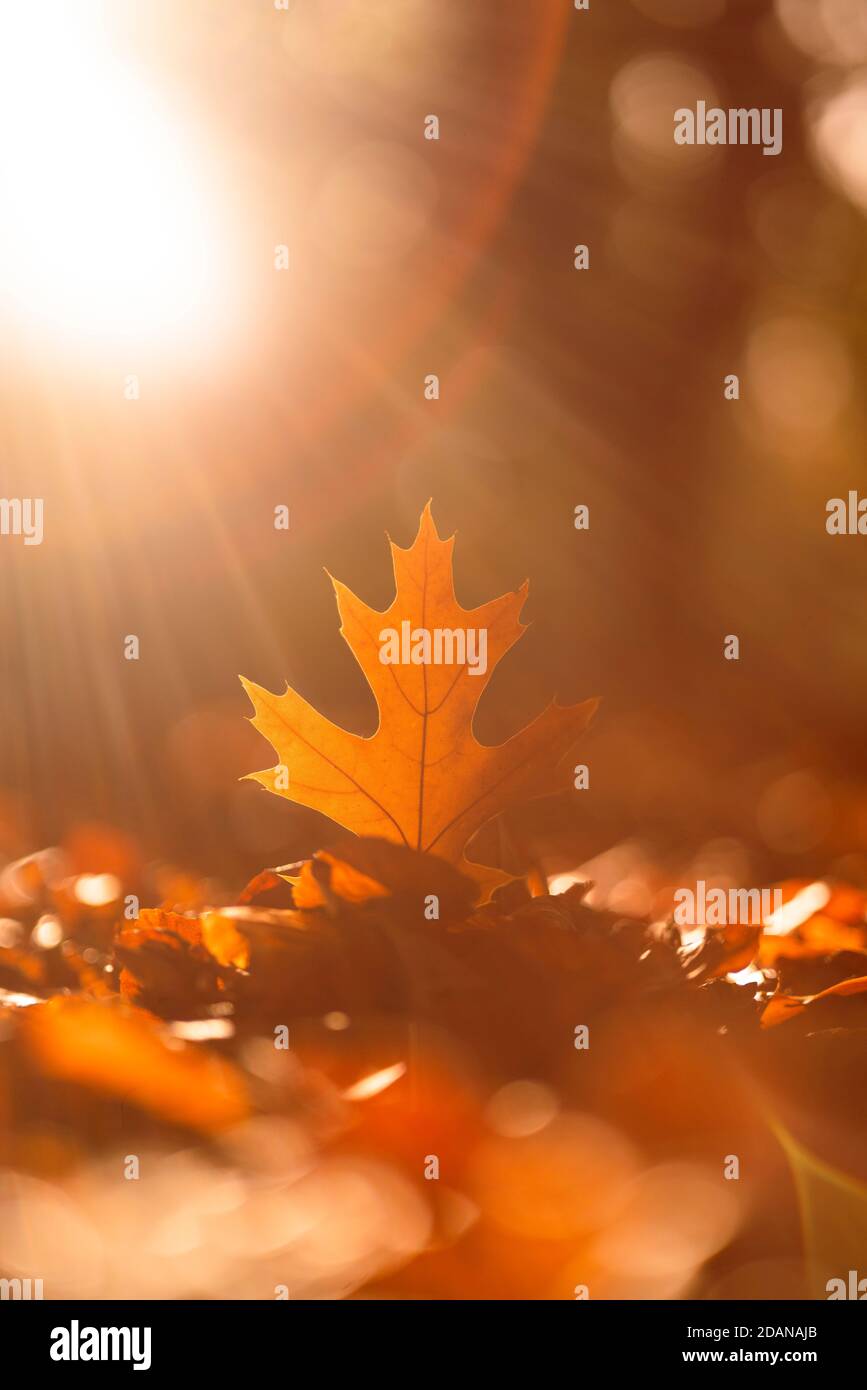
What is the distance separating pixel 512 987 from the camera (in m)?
0.52

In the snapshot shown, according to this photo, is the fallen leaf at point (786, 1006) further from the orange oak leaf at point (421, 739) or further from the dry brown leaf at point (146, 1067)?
the dry brown leaf at point (146, 1067)

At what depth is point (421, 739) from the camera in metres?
0.57

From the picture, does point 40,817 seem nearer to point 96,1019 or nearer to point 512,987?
point 96,1019

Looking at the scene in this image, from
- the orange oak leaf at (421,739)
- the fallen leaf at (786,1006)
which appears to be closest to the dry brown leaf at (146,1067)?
the orange oak leaf at (421,739)

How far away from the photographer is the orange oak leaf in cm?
56

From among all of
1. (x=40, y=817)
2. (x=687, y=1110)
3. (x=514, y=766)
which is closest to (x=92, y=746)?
(x=40, y=817)

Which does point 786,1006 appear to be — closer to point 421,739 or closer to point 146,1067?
point 421,739

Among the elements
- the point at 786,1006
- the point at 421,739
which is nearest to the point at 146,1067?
the point at 421,739

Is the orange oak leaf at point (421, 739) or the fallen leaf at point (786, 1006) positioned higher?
the orange oak leaf at point (421, 739)

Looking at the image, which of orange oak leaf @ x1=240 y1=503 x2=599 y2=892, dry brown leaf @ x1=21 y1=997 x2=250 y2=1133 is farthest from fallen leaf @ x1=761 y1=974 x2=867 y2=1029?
dry brown leaf @ x1=21 y1=997 x2=250 y2=1133

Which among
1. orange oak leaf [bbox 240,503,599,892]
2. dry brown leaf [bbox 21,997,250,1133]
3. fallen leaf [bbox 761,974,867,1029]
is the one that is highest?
orange oak leaf [bbox 240,503,599,892]

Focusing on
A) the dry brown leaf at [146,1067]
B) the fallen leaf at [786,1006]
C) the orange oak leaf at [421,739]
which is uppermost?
the orange oak leaf at [421,739]

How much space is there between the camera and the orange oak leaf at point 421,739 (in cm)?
56

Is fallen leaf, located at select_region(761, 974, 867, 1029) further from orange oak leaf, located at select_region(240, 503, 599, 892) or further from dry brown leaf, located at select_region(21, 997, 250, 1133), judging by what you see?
dry brown leaf, located at select_region(21, 997, 250, 1133)
